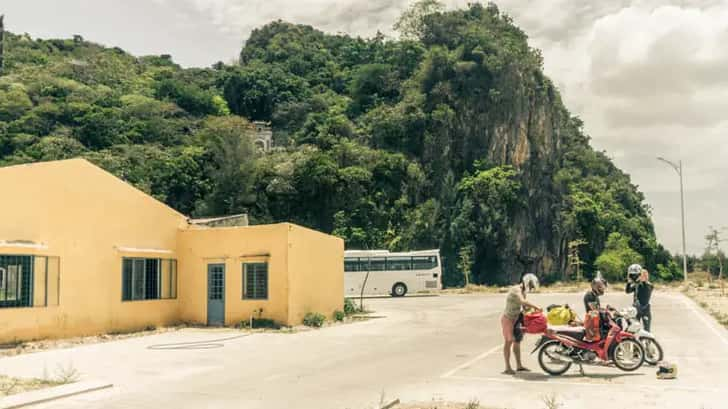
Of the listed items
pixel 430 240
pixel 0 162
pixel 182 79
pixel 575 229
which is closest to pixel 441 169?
pixel 430 240

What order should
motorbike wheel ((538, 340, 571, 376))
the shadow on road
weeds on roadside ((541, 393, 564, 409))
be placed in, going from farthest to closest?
motorbike wheel ((538, 340, 571, 376)) → the shadow on road → weeds on roadside ((541, 393, 564, 409))

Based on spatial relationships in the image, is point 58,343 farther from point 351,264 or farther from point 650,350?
point 351,264

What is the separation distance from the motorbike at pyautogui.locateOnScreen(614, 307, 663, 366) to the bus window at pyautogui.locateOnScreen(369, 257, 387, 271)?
28.7m

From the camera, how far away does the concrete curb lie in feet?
31.6

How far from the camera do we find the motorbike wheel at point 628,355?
11.8 metres

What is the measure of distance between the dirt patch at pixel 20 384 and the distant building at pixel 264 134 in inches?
2321

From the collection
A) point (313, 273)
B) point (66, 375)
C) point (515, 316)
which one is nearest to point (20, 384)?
point (66, 375)

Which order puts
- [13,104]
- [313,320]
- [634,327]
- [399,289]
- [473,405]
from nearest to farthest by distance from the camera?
[473,405] < [634,327] < [313,320] < [399,289] < [13,104]

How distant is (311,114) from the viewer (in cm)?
7062

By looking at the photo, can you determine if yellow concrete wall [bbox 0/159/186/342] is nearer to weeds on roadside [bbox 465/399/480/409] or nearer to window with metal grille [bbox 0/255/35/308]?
window with metal grille [bbox 0/255/35/308]

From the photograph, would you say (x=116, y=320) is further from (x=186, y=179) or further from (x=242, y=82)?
(x=242, y=82)

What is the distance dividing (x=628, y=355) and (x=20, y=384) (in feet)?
32.0

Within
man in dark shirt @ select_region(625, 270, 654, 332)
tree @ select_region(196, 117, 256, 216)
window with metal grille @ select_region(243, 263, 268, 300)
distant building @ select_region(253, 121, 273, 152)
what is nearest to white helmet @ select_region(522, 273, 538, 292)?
man in dark shirt @ select_region(625, 270, 654, 332)

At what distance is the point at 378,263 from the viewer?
41219mm
